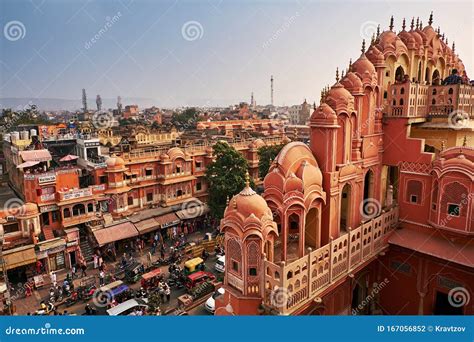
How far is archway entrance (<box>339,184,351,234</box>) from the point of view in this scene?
1149 centimetres

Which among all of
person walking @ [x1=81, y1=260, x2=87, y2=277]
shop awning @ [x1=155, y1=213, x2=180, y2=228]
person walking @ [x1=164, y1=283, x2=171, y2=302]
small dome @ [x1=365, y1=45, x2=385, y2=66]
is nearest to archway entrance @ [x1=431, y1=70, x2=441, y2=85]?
small dome @ [x1=365, y1=45, x2=385, y2=66]

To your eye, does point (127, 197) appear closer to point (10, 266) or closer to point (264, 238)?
point (10, 266)

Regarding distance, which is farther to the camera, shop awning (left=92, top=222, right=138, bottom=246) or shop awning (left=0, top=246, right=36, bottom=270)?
shop awning (left=92, top=222, right=138, bottom=246)

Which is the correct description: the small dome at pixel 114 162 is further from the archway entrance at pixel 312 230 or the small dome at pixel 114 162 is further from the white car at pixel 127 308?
the archway entrance at pixel 312 230

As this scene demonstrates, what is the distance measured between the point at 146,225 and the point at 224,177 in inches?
239

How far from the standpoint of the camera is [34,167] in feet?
72.0

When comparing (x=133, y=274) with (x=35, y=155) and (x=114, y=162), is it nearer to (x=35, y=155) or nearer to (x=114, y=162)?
(x=114, y=162)

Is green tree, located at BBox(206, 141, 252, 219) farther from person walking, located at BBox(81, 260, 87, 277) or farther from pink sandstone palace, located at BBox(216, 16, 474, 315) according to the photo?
pink sandstone palace, located at BBox(216, 16, 474, 315)

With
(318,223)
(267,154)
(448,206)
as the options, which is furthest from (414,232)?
(267,154)

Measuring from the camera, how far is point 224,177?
2305cm

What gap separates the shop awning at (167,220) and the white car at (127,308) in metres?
8.29

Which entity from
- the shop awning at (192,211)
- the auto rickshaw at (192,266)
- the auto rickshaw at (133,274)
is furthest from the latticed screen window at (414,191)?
the shop awning at (192,211)

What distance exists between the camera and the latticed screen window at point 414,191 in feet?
39.6

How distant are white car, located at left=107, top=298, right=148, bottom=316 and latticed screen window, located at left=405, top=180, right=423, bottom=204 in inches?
456
